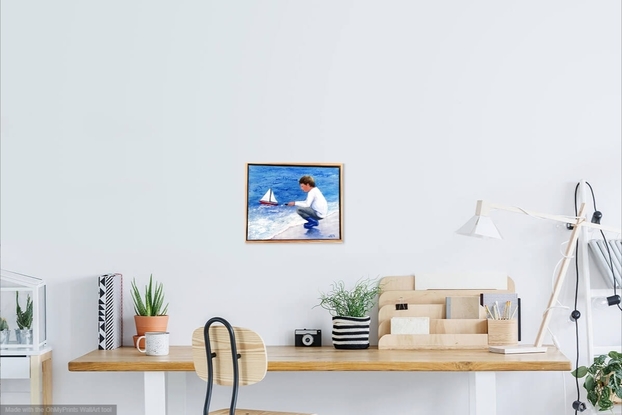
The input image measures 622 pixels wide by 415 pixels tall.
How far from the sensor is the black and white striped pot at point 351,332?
2.96 meters

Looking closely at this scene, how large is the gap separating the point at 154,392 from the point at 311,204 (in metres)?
0.99

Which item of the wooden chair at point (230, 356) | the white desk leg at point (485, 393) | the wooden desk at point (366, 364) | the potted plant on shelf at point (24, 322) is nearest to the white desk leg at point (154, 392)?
the wooden desk at point (366, 364)

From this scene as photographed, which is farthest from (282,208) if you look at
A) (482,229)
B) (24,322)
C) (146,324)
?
(24,322)

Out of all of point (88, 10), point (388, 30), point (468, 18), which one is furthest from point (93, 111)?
point (468, 18)

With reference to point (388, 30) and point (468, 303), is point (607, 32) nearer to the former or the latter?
point (388, 30)

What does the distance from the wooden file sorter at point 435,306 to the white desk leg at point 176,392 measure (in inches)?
32.9

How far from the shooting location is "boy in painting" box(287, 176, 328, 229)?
315 centimetres

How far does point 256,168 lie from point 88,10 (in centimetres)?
98

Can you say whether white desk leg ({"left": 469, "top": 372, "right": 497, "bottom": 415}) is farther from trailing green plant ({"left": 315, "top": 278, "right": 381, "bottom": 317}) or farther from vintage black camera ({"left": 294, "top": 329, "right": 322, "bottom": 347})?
vintage black camera ({"left": 294, "top": 329, "right": 322, "bottom": 347})

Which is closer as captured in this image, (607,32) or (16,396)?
(16,396)

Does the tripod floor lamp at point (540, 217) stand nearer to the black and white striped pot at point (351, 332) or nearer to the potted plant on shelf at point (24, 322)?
the black and white striped pot at point (351, 332)

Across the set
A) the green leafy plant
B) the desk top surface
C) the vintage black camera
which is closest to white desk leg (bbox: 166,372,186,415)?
the desk top surface

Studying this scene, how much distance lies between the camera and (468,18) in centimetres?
326

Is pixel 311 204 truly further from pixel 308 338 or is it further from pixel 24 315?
pixel 24 315
